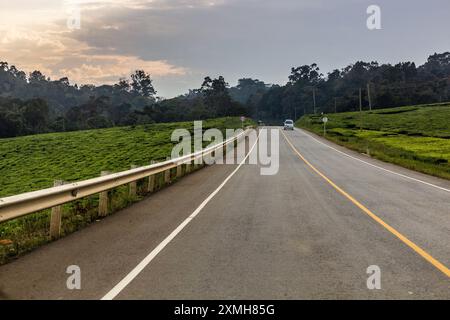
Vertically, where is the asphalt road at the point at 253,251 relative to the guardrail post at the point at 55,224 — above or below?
below

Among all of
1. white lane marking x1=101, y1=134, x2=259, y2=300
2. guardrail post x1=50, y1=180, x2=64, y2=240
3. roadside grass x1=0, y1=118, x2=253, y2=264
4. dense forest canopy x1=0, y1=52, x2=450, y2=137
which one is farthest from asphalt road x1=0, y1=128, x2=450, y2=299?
dense forest canopy x1=0, y1=52, x2=450, y2=137

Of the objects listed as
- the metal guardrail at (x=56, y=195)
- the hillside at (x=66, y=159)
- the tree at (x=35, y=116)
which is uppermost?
the tree at (x=35, y=116)

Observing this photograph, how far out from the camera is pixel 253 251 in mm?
6840

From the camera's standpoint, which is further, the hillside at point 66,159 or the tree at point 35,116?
the tree at point 35,116

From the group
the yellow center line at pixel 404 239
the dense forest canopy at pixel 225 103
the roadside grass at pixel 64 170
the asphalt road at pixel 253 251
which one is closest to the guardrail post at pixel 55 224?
the roadside grass at pixel 64 170

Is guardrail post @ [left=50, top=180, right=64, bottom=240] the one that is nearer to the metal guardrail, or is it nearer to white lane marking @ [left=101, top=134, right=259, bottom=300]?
the metal guardrail

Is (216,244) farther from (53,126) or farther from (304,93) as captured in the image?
(304,93)

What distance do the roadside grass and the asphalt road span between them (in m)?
0.59

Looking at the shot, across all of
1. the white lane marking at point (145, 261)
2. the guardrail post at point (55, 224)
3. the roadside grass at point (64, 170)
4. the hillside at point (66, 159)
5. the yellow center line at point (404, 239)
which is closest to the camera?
the white lane marking at point (145, 261)

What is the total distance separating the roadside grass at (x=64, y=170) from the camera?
8945 mm

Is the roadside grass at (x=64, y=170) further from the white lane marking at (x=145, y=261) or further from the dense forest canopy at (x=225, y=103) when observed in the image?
the dense forest canopy at (x=225, y=103)

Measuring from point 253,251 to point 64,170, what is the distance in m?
34.1

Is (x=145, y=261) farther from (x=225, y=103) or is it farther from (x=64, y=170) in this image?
(x=225, y=103)

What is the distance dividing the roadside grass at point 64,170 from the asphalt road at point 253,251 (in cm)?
59
